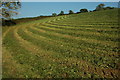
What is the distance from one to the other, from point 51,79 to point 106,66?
427 cm

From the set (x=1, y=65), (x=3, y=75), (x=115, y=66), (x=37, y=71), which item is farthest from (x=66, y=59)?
(x=1, y=65)

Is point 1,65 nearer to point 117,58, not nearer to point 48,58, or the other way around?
point 48,58

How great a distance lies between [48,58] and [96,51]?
505 cm

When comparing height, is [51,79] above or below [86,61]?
below

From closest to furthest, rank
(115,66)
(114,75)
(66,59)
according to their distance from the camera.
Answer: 1. (114,75)
2. (115,66)
3. (66,59)

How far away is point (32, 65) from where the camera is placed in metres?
10.2

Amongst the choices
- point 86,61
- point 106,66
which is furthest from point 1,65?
point 106,66

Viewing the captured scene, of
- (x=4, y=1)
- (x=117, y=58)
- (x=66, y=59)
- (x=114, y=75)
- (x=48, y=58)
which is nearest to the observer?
(x=114, y=75)

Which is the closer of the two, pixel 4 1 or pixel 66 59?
pixel 66 59

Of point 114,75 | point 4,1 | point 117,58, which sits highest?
point 4,1

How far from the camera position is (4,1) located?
27.7 metres

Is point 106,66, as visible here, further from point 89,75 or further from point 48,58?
point 48,58

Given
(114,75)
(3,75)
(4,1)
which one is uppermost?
(4,1)

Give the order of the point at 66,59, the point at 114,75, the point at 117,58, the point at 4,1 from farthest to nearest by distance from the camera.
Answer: the point at 4,1 < the point at 66,59 < the point at 117,58 < the point at 114,75
